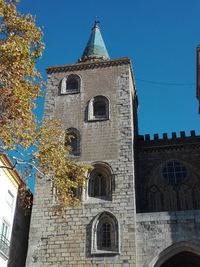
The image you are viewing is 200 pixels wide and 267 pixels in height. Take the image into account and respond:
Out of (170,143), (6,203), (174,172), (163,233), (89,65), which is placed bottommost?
(163,233)

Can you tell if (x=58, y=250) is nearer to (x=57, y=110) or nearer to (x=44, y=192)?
(x=44, y=192)

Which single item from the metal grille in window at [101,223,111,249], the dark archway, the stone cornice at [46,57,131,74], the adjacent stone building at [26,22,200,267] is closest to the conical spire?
the adjacent stone building at [26,22,200,267]

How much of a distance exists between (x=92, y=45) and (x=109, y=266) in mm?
16061

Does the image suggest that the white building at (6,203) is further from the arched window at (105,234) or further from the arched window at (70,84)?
the arched window at (70,84)

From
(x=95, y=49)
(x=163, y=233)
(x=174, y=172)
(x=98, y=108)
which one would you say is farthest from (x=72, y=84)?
(x=163, y=233)

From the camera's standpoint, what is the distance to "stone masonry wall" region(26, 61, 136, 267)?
17234 millimetres

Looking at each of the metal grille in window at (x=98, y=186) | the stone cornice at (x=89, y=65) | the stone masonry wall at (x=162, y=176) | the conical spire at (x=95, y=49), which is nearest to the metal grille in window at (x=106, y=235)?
the metal grille in window at (x=98, y=186)

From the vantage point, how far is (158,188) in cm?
2208

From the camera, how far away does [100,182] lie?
1973 centimetres

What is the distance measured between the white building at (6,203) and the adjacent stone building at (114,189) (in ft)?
3.60

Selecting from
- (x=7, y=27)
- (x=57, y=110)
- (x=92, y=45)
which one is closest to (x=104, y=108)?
(x=57, y=110)

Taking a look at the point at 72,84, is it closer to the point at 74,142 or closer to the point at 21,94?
the point at 74,142

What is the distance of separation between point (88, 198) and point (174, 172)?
587 cm

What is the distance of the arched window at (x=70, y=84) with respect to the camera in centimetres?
2316
